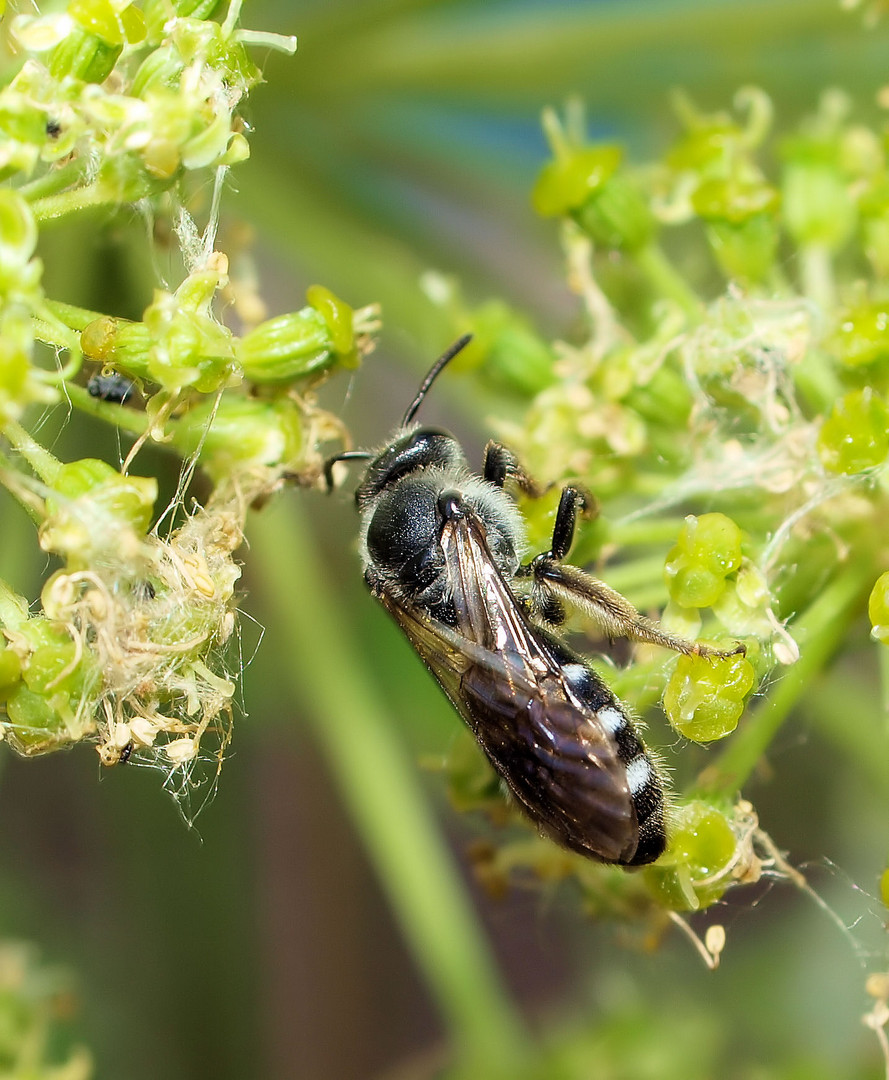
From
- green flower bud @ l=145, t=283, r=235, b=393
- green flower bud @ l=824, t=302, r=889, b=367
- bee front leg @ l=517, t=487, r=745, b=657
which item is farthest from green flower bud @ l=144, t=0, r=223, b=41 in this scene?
green flower bud @ l=824, t=302, r=889, b=367

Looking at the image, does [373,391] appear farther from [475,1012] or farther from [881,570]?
[881,570]

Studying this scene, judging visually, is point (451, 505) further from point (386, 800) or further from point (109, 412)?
point (386, 800)

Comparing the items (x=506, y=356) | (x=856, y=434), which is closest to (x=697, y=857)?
(x=856, y=434)

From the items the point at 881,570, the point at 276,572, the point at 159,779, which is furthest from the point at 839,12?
the point at 159,779

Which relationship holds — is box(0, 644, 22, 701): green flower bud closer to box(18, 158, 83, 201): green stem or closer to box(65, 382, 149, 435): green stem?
box(65, 382, 149, 435): green stem

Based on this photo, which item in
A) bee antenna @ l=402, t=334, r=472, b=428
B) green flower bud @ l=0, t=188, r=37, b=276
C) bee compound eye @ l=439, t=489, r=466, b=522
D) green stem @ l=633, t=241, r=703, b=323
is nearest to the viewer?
green flower bud @ l=0, t=188, r=37, b=276

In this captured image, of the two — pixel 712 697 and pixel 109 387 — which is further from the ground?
pixel 109 387

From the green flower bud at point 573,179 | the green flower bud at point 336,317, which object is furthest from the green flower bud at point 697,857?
the green flower bud at point 573,179
